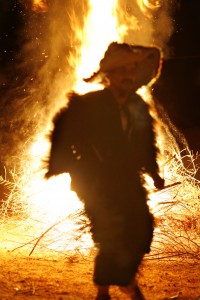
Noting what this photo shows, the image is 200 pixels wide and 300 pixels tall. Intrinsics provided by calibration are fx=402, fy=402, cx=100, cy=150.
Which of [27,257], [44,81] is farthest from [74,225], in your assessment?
[44,81]

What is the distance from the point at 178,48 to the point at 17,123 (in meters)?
9.27

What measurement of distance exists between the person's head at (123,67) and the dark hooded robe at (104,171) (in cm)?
14

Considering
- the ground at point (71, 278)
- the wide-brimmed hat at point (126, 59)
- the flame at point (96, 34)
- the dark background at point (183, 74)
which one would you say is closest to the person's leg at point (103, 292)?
the ground at point (71, 278)

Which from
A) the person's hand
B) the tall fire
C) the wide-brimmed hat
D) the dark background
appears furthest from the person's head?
the dark background

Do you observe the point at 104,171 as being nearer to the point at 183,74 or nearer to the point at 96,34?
the point at 96,34

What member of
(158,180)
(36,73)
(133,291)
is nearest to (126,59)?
(158,180)

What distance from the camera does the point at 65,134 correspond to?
3209mm

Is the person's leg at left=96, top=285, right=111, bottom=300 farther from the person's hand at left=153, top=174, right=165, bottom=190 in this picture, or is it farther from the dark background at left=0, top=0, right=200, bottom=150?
the dark background at left=0, top=0, right=200, bottom=150

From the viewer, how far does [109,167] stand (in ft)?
10.5

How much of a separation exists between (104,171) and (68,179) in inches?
129

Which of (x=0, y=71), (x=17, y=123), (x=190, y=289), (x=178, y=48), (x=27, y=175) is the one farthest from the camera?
(x=178, y=48)

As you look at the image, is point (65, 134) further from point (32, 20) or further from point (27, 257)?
point (32, 20)

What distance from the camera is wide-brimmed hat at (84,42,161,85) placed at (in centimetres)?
330

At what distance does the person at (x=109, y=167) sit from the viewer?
3205 mm
